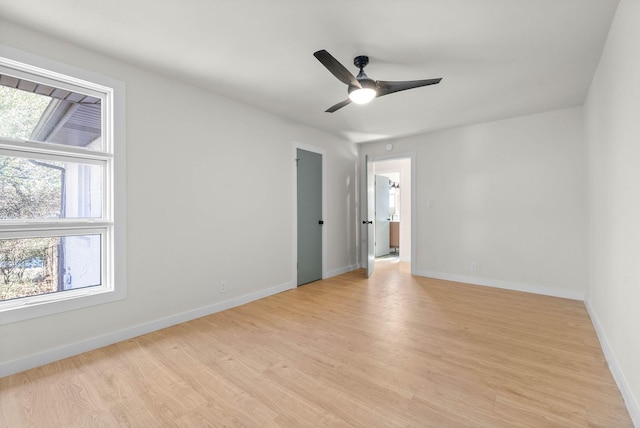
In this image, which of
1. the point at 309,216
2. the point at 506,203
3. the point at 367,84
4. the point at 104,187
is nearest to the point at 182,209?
the point at 104,187

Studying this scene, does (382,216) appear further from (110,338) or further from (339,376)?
(110,338)

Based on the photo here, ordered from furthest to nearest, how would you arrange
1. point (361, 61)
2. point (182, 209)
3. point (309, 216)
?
point (309, 216)
point (182, 209)
point (361, 61)

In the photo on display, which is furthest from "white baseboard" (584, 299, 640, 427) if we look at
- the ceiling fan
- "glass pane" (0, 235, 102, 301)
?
"glass pane" (0, 235, 102, 301)

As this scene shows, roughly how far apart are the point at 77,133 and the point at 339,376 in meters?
2.89

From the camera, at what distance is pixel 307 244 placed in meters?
4.65

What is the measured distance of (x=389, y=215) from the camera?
7914mm

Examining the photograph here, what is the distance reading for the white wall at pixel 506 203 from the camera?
383 cm

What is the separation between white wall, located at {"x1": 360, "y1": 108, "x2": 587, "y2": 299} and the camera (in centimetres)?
383

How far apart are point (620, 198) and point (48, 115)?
14.0 ft

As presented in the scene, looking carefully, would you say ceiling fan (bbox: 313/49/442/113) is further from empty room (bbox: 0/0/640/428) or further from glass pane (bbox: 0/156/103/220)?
glass pane (bbox: 0/156/103/220)

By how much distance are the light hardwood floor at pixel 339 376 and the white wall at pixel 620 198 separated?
0.25 m

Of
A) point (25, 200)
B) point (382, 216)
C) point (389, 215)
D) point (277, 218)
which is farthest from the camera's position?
point (389, 215)

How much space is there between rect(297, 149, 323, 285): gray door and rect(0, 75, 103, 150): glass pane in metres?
2.55

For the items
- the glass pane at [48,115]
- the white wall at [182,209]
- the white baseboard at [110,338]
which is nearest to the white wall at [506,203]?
the white wall at [182,209]
